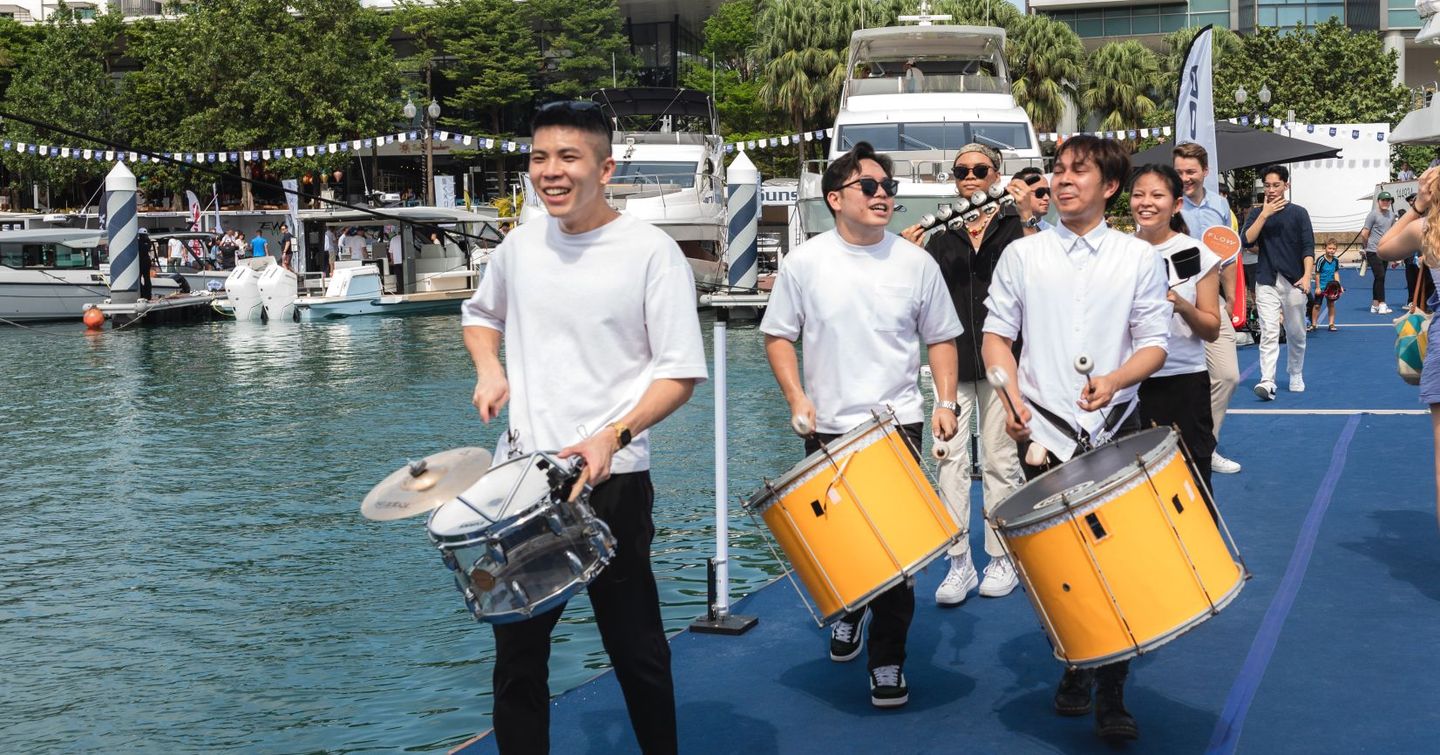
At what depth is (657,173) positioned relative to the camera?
29719 millimetres

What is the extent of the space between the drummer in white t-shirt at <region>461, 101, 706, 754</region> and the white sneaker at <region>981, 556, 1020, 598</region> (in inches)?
112

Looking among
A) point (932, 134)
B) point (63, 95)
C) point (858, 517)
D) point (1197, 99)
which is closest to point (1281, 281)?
point (1197, 99)

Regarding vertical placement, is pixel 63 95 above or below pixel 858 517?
above

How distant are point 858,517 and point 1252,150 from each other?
44.7ft

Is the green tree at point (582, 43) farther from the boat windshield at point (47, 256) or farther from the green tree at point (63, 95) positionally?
the boat windshield at point (47, 256)

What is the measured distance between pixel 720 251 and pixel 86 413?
15.8 metres

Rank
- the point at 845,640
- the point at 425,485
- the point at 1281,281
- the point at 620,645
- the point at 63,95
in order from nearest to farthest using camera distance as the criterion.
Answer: the point at 425,485
the point at 620,645
the point at 845,640
the point at 1281,281
the point at 63,95

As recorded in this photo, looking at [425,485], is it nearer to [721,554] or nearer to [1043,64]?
[721,554]

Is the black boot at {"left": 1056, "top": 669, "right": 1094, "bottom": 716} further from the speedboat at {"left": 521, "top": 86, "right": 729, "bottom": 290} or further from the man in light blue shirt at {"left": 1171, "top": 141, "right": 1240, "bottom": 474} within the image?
the speedboat at {"left": 521, "top": 86, "right": 729, "bottom": 290}

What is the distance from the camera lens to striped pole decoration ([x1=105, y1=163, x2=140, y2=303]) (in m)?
28.5

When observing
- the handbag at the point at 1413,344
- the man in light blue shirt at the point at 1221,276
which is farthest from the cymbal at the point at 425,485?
the man in light blue shirt at the point at 1221,276

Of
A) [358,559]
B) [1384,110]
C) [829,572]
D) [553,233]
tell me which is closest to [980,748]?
[829,572]

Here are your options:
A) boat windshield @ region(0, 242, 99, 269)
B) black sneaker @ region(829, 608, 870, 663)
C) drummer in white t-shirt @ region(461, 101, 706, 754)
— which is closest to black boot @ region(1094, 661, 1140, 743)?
black sneaker @ region(829, 608, 870, 663)

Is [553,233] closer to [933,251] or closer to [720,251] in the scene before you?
[933,251]
